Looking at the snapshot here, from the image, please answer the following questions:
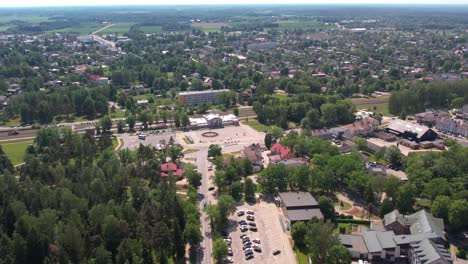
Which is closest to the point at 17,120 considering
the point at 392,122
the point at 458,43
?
the point at 392,122

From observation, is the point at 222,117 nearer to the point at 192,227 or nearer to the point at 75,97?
the point at 75,97

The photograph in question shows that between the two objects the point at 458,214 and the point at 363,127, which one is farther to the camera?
the point at 363,127

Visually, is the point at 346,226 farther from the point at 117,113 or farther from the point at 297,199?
the point at 117,113

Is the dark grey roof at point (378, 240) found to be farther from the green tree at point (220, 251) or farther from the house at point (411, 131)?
the house at point (411, 131)

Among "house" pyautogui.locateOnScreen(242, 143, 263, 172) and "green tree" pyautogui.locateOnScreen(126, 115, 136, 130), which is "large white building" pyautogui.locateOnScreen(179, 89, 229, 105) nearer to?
"green tree" pyautogui.locateOnScreen(126, 115, 136, 130)

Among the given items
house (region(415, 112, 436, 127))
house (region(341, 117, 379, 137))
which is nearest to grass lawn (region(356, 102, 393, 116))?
house (region(415, 112, 436, 127))

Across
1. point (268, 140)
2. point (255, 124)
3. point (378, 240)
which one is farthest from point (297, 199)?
point (255, 124)

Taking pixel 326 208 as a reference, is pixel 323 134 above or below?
below
